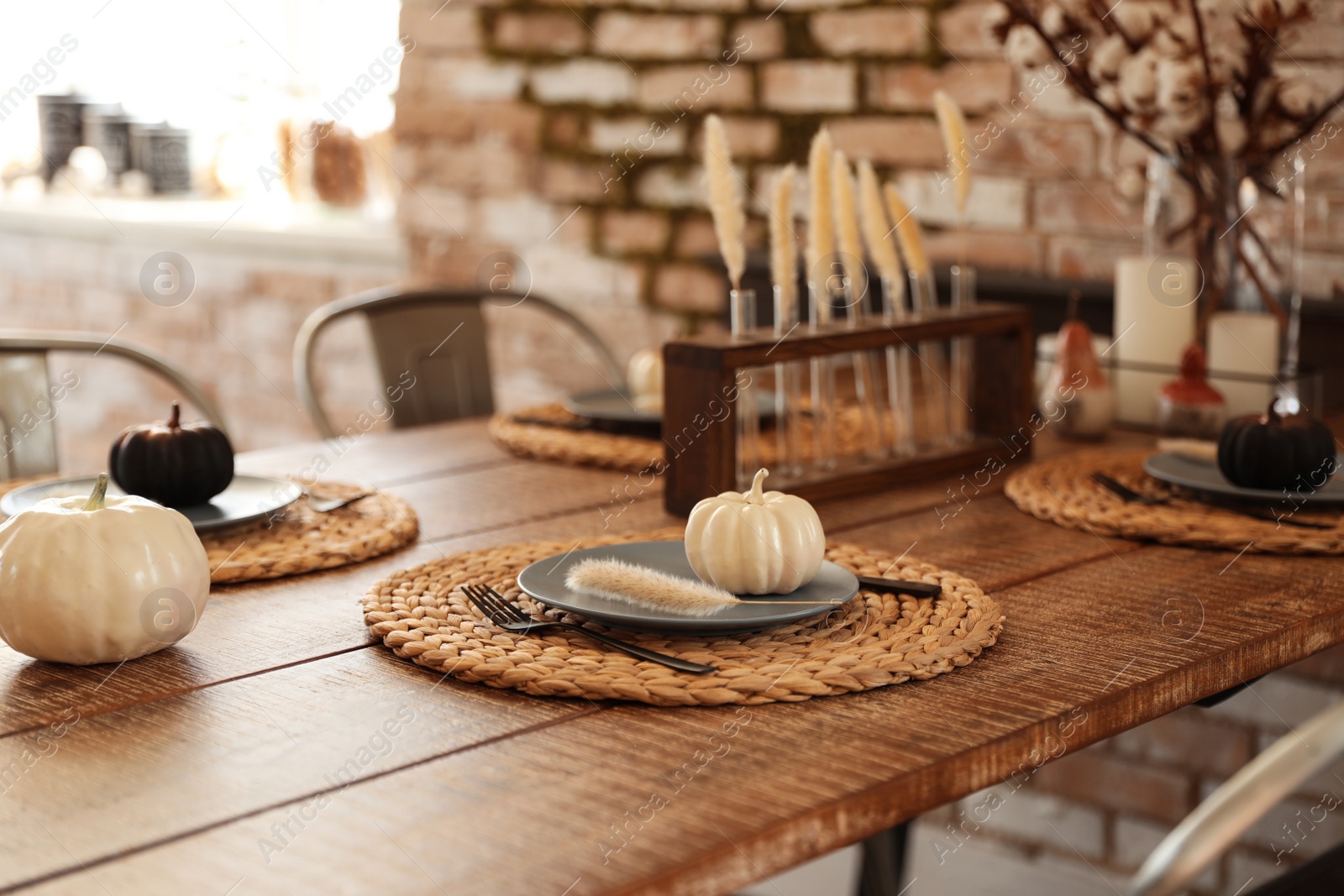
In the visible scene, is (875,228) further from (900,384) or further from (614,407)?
(614,407)

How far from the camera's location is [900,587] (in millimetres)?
957

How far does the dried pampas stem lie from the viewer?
87cm

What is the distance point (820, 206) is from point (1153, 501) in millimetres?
362

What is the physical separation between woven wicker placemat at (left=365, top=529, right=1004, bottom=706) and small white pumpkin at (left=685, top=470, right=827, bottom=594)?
0.11ft

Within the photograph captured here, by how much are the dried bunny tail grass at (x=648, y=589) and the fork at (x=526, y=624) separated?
26mm

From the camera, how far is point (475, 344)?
2029mm

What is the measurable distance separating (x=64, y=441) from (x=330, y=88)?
1.25m

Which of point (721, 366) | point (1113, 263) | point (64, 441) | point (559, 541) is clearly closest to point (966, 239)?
point (1113, 263)

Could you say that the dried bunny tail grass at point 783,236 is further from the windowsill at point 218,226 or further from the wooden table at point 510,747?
the windowsill at point 218,226

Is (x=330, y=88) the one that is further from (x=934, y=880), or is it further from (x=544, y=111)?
(x=934, y=880)

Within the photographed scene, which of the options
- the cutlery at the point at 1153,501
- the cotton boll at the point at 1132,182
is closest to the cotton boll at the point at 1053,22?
the cotton boll at the point at 1132,182

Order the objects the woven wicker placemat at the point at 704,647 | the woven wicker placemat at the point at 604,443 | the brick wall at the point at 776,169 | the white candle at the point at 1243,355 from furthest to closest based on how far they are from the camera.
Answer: the brick wall at the point at 776,169, the white candle at the point at 1243,355, the woven wicker placemat at the point at 604,443, the woven wicker placemat at the point at 704,647

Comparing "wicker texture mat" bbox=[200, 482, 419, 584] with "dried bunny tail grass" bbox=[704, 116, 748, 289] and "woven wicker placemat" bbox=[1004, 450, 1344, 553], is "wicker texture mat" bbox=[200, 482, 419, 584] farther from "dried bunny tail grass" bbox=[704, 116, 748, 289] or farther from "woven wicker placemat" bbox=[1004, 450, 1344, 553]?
"woven wicker placemat" bbox=[1004, 450, 1344, 553]

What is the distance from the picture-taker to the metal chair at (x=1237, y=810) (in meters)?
0.58
